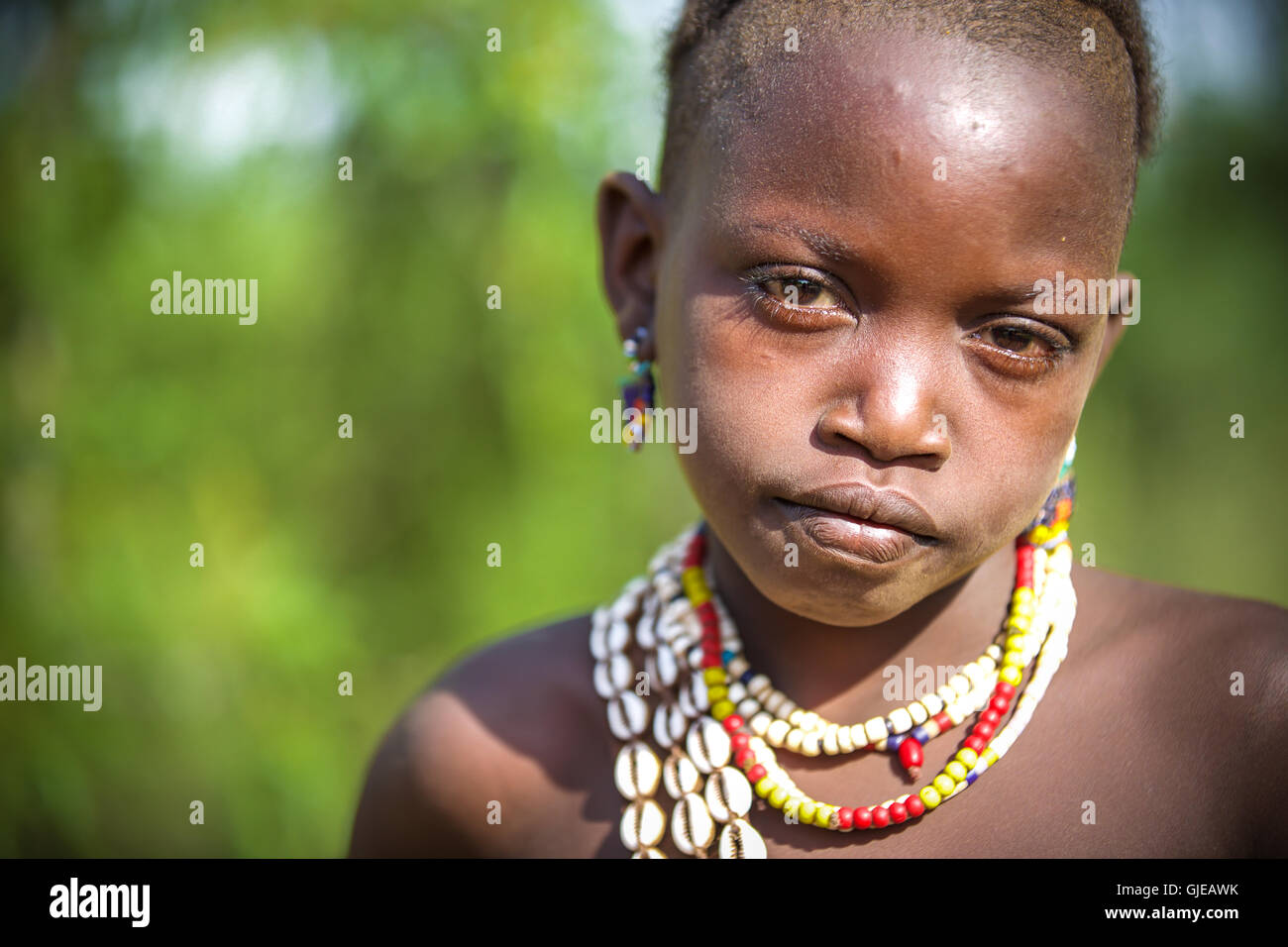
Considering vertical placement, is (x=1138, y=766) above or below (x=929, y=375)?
below

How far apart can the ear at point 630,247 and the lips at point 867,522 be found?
0.45 meters

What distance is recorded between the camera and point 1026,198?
1.21 meters

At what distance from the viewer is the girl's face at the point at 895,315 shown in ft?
3.96

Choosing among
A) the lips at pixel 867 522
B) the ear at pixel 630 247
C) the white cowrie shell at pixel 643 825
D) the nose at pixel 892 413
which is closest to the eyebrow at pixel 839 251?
the nose at pixel 892 413

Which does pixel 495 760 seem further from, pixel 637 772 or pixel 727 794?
pixel 727 794

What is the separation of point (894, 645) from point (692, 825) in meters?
0.36

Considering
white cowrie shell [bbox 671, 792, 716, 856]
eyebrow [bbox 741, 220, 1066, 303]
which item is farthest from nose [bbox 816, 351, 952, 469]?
white cowrie shell [bbox 671, 792, 716, 856]

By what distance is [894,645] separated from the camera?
1.50m

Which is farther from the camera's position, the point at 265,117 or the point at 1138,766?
the point at 265,117
